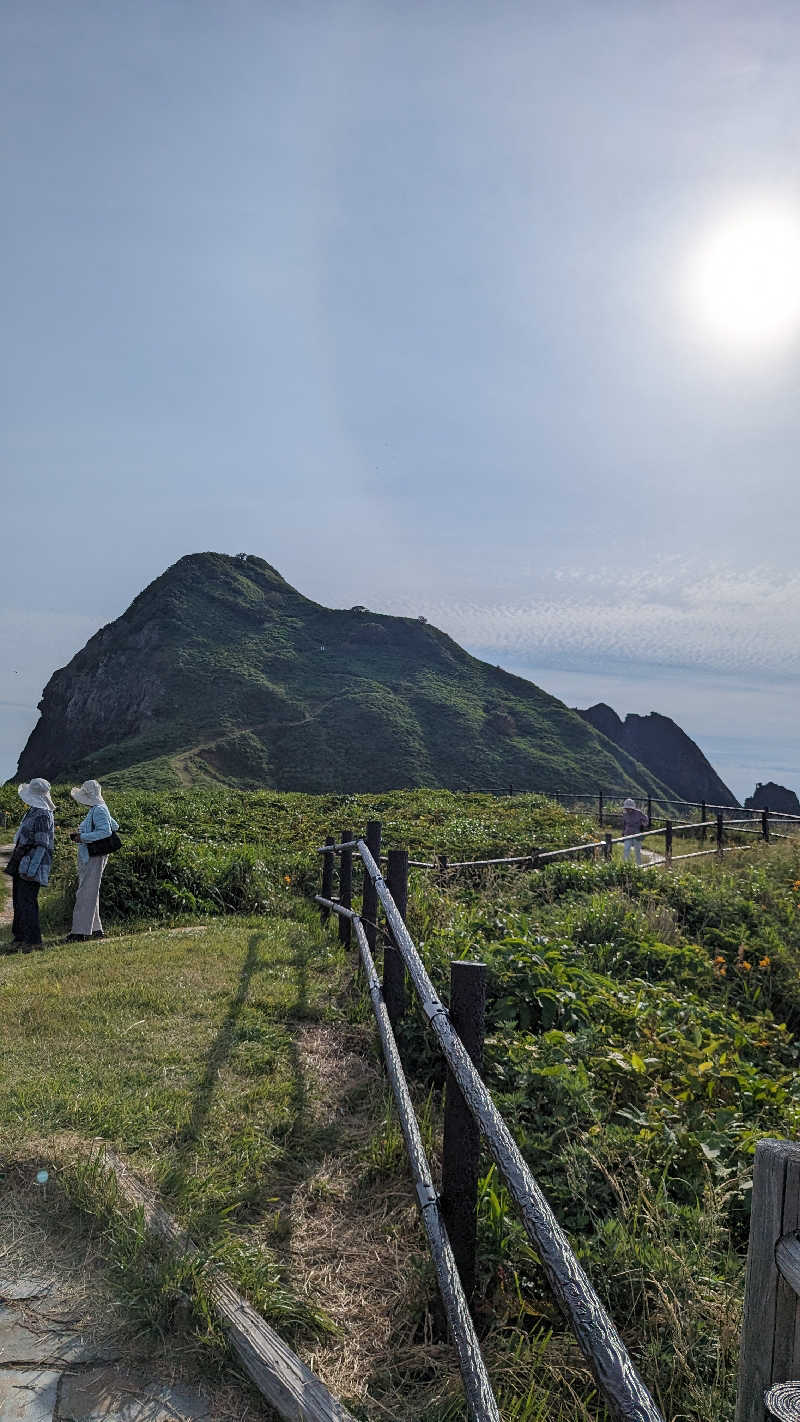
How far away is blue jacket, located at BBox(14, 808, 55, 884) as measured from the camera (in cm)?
851

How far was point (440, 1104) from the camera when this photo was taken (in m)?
4.51

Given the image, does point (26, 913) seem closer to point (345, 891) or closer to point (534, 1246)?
point (345, 891)

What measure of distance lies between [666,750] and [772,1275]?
373ft

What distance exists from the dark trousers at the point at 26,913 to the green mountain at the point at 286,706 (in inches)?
1632

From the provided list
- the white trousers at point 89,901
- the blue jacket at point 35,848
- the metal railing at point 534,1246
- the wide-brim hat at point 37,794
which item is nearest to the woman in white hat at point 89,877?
the white trousers at point 89,901

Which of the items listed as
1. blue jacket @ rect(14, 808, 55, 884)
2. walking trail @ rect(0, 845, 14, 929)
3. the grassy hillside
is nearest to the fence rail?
the grassy hillside

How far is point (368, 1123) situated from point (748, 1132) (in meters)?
1.85

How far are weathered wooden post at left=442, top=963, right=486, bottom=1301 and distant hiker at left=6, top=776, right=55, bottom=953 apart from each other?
698 cm

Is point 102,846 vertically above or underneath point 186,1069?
above

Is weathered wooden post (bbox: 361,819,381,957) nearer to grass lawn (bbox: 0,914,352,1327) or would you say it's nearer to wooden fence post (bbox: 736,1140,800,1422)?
grass lawn (bbox: 0,914,352,1327)

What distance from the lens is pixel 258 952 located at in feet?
25.1

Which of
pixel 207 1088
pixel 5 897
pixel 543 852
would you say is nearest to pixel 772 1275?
pixel 207 1088

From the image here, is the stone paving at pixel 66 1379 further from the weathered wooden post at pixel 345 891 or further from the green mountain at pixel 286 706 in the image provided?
the green mountain at pixel 286 706

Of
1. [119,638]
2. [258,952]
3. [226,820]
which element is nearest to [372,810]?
[226,820]
